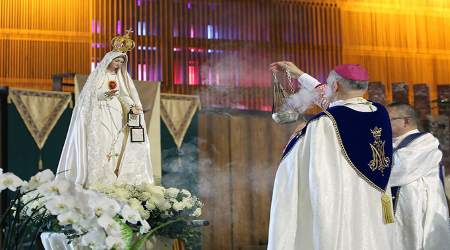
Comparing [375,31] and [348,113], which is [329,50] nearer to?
[375,31]

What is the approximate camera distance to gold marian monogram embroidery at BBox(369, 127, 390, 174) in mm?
3291

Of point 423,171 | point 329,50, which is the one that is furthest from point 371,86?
point 423,171

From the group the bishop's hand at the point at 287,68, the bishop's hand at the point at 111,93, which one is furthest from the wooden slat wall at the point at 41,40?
the bishop's hand at the point at 287,68

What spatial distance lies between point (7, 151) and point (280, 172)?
399 cm

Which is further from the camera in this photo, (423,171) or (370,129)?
(423,171)

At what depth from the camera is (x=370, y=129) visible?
10.9ft

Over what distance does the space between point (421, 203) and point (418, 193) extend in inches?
3.0

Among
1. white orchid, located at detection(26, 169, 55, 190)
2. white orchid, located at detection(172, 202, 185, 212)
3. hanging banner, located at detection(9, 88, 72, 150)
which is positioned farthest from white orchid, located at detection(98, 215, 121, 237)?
hanging banner, located at detection(9, 88, 72, 150)

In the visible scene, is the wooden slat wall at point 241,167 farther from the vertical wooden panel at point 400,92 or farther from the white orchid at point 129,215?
the white orchid at point 129,215

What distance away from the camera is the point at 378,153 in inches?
131

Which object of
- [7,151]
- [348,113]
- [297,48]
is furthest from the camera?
[297,48]

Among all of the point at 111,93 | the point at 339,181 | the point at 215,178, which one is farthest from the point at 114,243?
the point at 215,178

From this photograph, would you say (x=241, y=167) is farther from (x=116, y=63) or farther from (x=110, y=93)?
(x=110, y=93)

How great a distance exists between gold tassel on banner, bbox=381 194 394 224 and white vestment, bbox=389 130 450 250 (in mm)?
1116
